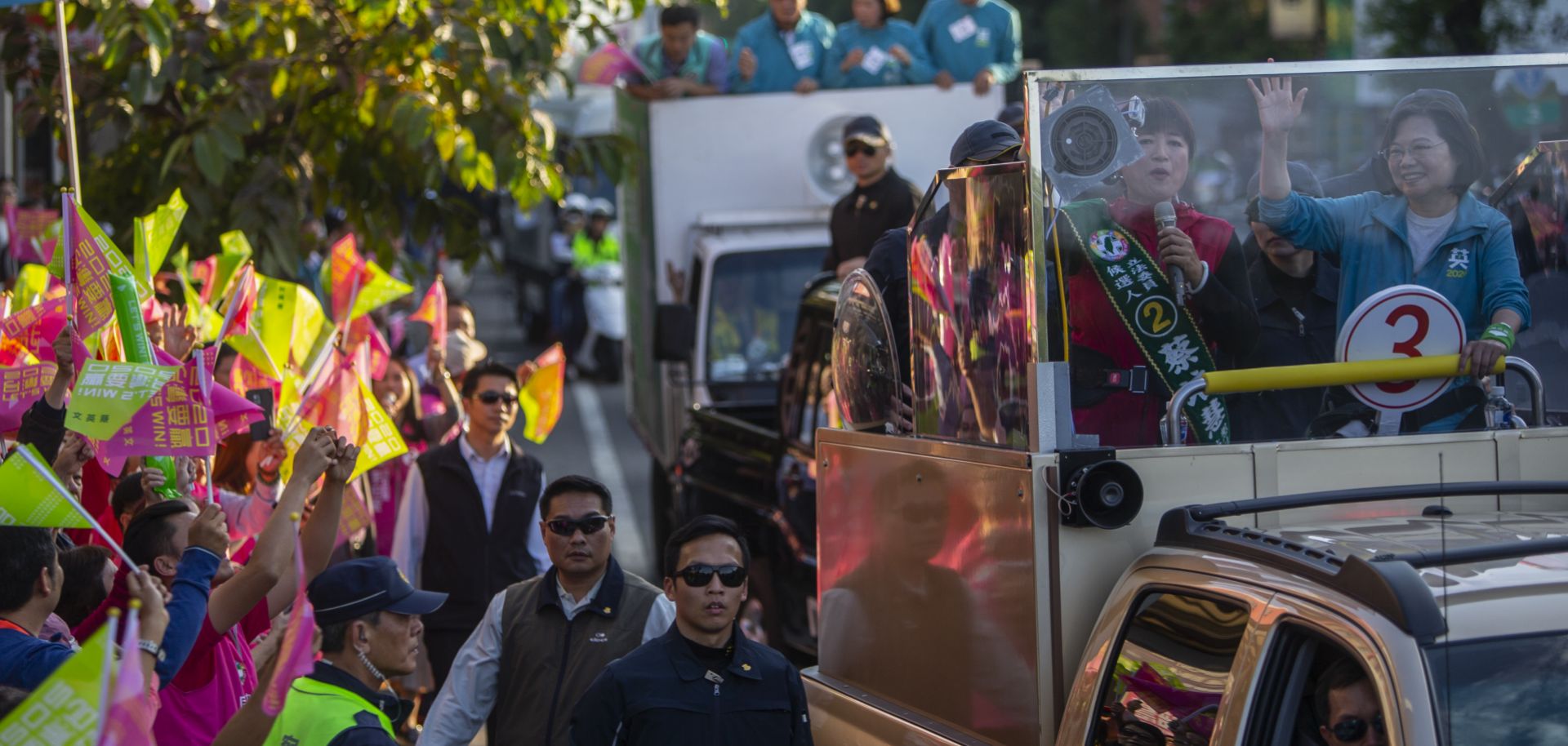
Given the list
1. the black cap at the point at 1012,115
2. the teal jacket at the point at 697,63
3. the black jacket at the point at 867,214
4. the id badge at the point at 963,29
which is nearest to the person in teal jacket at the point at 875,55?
the id badge at the point at 963,29

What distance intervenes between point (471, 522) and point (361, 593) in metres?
2.99

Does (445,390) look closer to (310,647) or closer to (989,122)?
(989,122)

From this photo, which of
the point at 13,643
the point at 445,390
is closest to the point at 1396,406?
the point at 13,643

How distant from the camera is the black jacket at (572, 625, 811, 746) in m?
4.23

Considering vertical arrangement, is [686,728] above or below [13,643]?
below

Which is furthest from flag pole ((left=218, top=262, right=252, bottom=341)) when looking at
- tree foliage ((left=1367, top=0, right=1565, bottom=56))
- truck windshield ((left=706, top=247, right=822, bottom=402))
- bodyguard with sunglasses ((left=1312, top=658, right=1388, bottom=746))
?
tree foliage ((left=1367, top=0, right=1565, bottom=56))

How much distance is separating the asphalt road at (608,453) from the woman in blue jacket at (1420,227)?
18.3 ft

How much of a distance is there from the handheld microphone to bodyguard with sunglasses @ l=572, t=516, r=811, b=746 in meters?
1.24

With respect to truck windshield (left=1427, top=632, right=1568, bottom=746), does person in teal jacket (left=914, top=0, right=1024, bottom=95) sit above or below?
above

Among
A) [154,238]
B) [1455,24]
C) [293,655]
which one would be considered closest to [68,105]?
[154,238]

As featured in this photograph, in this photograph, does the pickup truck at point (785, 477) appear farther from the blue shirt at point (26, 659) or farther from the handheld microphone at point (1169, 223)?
the blue shirt at point (26, 659)

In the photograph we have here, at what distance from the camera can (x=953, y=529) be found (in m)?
4.43

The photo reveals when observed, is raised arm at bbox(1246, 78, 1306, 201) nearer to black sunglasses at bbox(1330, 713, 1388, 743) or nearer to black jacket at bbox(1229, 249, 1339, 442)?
black jacket at bbox(1229, 249, 1339, 442)

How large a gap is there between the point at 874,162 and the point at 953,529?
5.66 m
